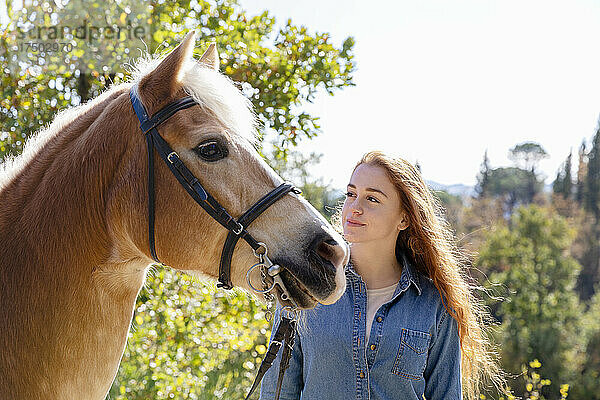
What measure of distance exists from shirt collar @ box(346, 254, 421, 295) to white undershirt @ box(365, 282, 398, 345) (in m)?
0.05

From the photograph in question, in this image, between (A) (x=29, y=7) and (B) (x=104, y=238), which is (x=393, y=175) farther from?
(A) (x=29, y=7)

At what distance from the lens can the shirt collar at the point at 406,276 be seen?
2242 mm

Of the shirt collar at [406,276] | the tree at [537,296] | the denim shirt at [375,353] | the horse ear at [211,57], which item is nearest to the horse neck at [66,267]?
the horse ear at [211,57]

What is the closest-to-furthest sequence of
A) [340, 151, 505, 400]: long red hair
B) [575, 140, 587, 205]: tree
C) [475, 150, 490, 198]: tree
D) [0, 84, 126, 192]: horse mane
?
[0, 84, 126, 192]: horse mane < [340, 151, 505, 400]: long red hair < [575, 140, 587, 205]: tree < [475, 150, 490, 198]: tree

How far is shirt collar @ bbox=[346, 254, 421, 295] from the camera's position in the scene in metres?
2.24

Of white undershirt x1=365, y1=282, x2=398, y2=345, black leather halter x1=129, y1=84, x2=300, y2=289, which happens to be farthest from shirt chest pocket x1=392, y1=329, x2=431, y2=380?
black leather halter x1=129, y1=84, x2=300, y2=289

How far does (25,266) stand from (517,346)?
2322cm

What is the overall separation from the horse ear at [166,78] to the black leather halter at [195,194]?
0.13 feet

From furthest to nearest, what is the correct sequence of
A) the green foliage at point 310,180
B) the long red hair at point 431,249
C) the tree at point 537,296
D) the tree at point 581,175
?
the tree at point 581,175 < the tree at point 537,296 < the green foliage at point 310,180 < the long red hair at point 431,249

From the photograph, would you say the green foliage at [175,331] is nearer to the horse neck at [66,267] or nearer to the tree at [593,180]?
the horse neck at [66,267]

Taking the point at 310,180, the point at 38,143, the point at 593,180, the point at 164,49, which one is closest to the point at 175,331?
the point at 164,49

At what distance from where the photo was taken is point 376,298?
2264 mm

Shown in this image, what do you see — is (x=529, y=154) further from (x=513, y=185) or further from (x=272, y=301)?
(x=272, y=301)

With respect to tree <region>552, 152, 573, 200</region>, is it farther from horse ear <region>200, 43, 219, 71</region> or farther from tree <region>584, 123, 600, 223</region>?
horse ear <region>200, 43, 219, 71</region>
